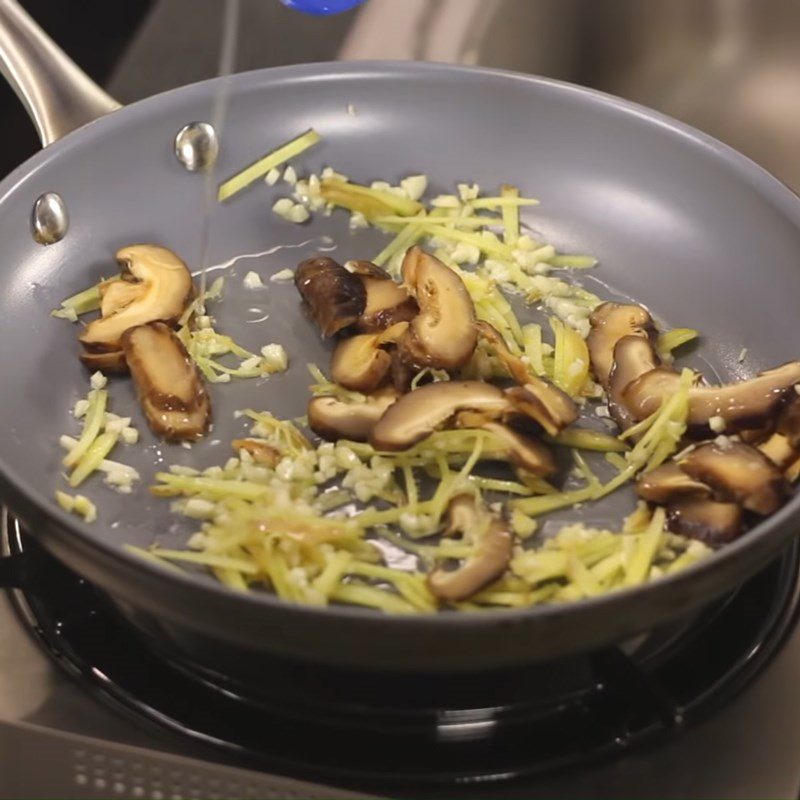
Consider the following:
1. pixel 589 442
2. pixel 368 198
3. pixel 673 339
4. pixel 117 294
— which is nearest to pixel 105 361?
pixel 117 294

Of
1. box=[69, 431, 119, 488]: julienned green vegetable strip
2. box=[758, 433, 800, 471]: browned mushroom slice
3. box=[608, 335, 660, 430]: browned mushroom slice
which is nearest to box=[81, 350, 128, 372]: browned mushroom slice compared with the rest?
box=[69, 431, 119, 488]: julienned green vegetable strip

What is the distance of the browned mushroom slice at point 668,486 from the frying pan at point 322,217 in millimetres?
42

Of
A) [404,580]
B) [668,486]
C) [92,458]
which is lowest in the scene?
[92,458]

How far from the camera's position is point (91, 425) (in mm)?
1207

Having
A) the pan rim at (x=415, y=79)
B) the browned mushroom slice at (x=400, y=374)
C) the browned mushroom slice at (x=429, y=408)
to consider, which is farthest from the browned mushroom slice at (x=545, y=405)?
the pan rim at (x=415, y=79)

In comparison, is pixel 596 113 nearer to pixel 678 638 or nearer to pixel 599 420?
pixel 599 420

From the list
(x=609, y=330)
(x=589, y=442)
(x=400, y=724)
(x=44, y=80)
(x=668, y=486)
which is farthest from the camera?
(x=44, y=80)

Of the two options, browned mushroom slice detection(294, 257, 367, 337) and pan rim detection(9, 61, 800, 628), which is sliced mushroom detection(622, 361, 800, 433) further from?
browned mushroom slice detection(294, 257, 367, 337)

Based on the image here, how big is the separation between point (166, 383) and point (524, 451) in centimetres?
38

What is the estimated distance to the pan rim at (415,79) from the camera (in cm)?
81

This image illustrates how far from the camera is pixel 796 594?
1.08 meters

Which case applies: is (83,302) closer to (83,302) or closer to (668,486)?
(83,302)

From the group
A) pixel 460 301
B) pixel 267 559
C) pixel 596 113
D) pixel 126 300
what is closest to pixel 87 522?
pixel 267 559

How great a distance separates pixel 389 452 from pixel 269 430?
15 centimetres
